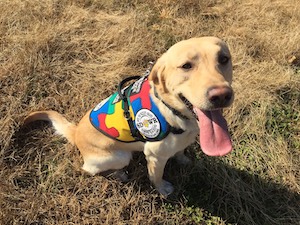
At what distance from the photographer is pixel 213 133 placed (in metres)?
2.34

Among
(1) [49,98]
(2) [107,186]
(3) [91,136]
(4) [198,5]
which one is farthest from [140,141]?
(4) [198,5]

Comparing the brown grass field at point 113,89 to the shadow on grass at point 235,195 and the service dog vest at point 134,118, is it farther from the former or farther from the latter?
the service dog vest at point 134,118

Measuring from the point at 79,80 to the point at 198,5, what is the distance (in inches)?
77.4

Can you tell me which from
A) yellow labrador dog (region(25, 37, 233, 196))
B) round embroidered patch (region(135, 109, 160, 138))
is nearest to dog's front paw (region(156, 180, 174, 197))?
yellow labrador dog (region(25, 37, 233, 196))

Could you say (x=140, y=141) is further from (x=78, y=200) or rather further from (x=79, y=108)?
(x=79, y=108)

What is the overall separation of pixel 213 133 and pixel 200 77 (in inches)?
15.6

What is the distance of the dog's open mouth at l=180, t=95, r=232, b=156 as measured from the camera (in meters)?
2.33

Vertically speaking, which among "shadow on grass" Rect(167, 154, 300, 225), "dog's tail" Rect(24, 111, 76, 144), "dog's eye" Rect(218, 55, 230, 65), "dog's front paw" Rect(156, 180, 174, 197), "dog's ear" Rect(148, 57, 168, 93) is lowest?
"shadow on grass" Rect(167, 154, 300, 225)

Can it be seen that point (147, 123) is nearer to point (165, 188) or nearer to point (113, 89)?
point (165, 188)

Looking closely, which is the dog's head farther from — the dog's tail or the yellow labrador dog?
the dog's tail

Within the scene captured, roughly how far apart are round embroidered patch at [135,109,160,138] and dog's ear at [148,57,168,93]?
0.74ft

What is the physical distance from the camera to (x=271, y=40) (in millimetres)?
4324

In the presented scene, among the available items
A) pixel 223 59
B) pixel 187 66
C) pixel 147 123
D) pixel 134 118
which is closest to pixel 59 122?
pixel 134 118

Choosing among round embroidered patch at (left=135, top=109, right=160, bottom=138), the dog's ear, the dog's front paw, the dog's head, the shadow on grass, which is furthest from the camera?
the dog's front paw
